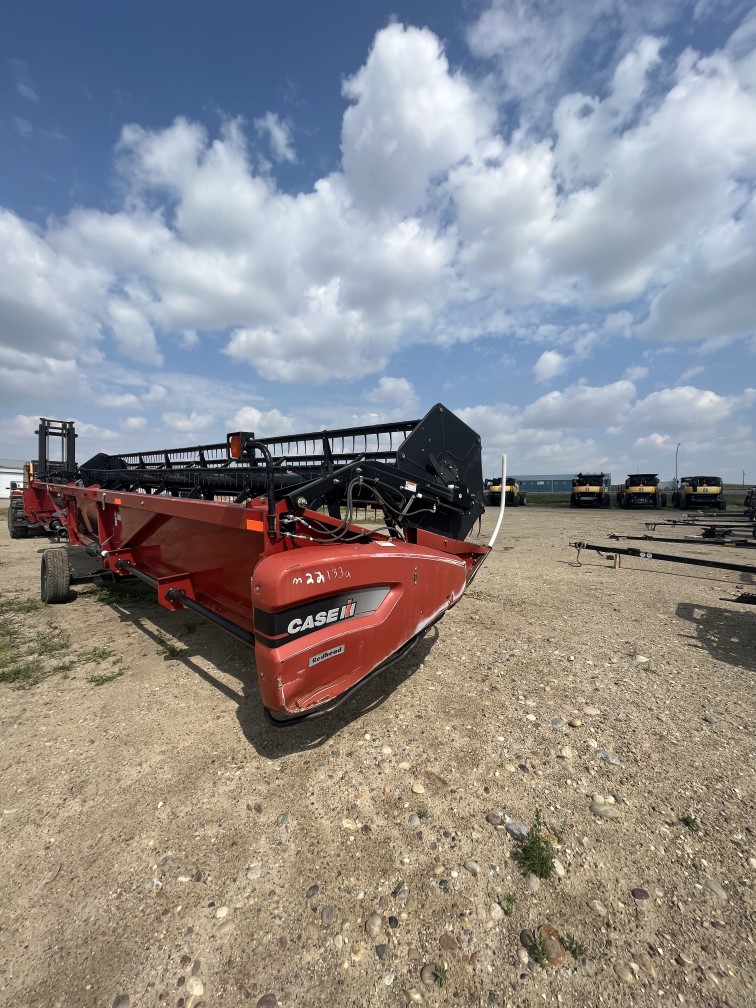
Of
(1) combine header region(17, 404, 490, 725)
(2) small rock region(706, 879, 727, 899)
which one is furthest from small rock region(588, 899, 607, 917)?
(1) combine header region(17, 404, 490, 725)

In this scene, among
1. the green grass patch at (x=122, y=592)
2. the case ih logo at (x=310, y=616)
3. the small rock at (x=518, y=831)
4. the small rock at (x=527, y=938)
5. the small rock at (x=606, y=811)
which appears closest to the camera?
the small rock at (x=527, y=938)

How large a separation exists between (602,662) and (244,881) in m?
3.28

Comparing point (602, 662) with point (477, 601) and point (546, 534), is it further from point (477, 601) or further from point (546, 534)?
point (546, 534)

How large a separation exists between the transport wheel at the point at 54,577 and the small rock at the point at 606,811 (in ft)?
19.6

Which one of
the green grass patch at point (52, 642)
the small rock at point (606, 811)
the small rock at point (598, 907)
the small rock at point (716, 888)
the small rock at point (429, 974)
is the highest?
the green grass patch at point (52, 642)

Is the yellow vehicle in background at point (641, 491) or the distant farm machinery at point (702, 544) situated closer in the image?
the distant farm machinery at point (702, 544)

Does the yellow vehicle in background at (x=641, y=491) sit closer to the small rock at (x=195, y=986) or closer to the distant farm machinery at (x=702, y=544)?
the distant farm machinery at (x=702, y=544)

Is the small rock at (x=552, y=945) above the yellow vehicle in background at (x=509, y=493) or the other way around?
the other way around

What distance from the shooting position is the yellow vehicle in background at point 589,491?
1106 inches

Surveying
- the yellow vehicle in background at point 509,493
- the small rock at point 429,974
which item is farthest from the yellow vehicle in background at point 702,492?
the small rock at point 429,974

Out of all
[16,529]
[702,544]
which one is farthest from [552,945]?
[16,529]

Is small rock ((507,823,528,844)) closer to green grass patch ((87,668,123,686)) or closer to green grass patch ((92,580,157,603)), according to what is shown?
green grass patch ((87,668,123,686))

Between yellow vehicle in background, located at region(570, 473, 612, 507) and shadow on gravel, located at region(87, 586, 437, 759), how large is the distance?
88.8 ft

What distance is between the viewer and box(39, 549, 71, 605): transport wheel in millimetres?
5348
